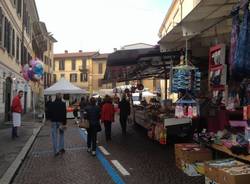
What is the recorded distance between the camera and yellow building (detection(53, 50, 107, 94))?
9694 cm

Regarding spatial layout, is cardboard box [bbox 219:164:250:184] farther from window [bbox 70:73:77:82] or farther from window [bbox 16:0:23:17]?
window [bbox 70:73:77:82]

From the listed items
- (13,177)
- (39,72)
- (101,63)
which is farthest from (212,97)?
(101,63)

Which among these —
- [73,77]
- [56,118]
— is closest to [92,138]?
[56,118]

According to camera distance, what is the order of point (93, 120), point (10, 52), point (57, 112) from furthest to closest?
point (10, 52)
point (93, 120)
point (57, 112)

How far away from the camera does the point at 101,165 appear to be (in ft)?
36.1

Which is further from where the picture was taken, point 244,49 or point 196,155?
point 196,155

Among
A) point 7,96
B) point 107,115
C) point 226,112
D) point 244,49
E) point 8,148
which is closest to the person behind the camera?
point 244,49

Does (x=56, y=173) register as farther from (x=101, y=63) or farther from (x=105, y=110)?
(x=101, y=63)

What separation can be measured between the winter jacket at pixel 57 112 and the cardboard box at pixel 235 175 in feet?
21.8

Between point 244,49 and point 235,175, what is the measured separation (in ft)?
6.20

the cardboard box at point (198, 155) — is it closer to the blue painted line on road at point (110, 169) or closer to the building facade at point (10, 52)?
the blue painted line on road at point (110, 169)

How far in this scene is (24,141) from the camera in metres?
16.7

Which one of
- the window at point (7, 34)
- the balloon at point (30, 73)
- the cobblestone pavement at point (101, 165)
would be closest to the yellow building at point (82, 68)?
the balloon at point (30, 73)

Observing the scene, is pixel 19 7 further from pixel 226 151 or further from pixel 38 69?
pixel 226 151
